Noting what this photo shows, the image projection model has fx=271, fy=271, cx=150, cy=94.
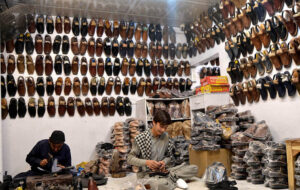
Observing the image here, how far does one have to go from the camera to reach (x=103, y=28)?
6262mm

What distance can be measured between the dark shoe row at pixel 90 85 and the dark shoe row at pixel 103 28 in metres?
1.03

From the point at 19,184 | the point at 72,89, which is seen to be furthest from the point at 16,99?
the point at 19,184

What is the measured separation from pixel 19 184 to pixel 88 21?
13.5 feet

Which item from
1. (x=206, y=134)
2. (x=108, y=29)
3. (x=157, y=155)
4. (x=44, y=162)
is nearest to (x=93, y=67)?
(x=108, y=29)

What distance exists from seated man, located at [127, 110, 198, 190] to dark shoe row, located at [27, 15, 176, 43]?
3.54 meters

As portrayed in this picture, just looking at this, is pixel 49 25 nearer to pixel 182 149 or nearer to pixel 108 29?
pixel 108 29

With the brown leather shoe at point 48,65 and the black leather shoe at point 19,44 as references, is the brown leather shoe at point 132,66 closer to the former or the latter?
the brown leather shoe at point 48,65

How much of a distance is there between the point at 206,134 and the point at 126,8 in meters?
3.19

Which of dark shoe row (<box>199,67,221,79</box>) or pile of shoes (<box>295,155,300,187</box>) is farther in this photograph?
dark shoe row (<box>199,67,221,79</box>)

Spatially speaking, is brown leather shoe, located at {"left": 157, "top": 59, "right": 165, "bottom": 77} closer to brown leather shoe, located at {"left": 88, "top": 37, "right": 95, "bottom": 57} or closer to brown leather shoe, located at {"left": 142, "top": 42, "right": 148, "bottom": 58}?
brown leather shoe, located at {"left": 142, "top": 42, "right": 148, "bottom": 58}

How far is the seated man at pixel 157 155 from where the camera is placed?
3.20 metres

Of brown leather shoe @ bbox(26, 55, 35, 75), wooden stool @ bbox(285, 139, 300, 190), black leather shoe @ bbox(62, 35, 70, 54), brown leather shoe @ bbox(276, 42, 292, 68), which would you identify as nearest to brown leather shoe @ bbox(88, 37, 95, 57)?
black leather shoe @ bbox(62, 35, 70, 54)

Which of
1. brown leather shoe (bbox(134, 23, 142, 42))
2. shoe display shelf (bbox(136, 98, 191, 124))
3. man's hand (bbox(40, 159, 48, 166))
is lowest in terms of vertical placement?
man's hand (bbox(40, 159, 48, 166))

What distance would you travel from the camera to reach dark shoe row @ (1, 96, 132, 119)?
5.46 metres
